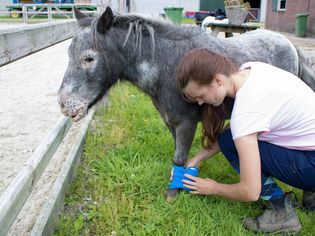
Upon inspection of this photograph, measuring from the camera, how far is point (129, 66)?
2832 mm

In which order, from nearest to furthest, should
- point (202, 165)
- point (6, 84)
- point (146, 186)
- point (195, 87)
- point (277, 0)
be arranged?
point (195, 87)
point (146, 186)
point (202, 165)
point (6, 84)
point (277, 0)

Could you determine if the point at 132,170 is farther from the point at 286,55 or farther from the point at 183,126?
the point at 286,55

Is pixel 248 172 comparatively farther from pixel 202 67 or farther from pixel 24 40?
pixel 24 40

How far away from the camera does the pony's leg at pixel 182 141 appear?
288cm

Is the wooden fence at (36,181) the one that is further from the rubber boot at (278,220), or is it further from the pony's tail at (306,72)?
the pony's tail at (306,72)

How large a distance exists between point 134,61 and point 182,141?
2.34ft

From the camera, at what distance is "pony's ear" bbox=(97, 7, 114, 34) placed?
261 cm

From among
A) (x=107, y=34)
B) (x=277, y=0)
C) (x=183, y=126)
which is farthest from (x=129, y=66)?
(x=277, y=0)

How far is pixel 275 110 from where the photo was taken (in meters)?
2.20

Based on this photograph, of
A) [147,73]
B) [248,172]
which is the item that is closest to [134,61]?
[147,73]

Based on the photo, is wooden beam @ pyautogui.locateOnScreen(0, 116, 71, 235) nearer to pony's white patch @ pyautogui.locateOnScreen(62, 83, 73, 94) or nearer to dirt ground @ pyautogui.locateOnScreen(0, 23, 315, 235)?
dirt ground @ pyautogui.locateOnScreen(0, 23, 315, 235)

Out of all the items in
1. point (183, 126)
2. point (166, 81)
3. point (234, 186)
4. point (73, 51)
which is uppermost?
point (73, 51)

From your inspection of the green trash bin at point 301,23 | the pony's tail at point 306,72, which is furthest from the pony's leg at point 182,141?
the green trash bin at point 301,23

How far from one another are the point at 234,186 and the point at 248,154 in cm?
33
